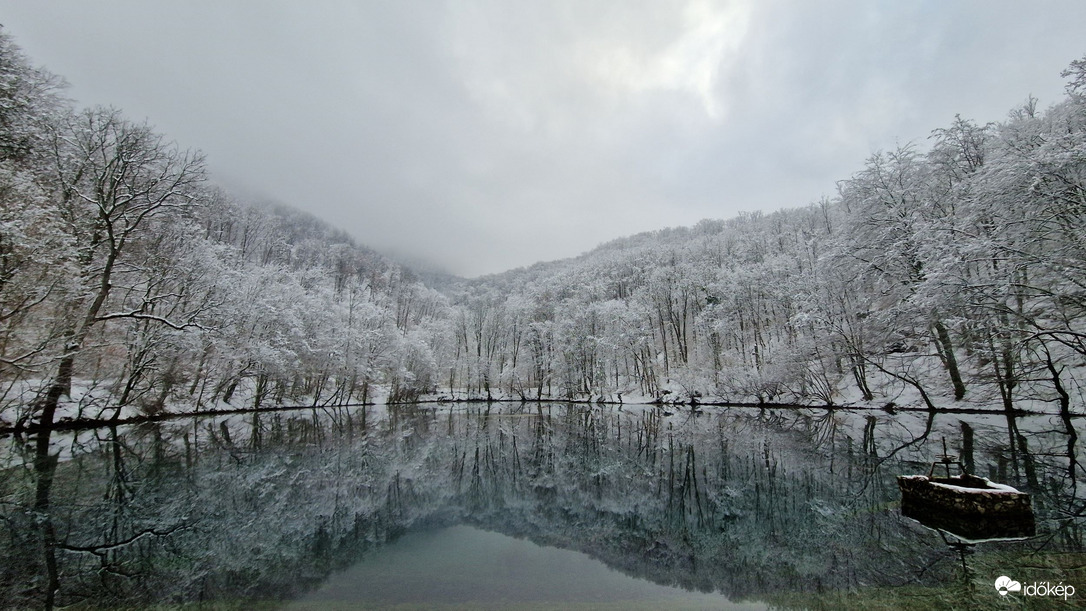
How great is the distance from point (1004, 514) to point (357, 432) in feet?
77.4

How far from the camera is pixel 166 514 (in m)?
7.90

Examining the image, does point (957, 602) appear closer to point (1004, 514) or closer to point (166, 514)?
point (1004, 514)

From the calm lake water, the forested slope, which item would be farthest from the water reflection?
the forested slope

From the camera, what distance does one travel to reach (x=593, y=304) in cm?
5456

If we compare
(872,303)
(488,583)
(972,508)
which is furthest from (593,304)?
(488,583)

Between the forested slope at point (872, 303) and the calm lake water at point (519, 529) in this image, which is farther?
the forested slope at point (872, 303)

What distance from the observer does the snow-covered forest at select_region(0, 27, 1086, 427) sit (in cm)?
1212

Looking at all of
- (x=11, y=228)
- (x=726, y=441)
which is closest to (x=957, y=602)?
(x=726, y=441)

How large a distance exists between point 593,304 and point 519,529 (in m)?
47.3

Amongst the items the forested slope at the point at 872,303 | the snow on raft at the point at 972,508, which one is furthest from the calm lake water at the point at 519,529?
the forested slope at the point at 872,303

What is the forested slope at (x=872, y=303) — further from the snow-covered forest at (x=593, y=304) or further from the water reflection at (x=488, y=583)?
the water reflection at (x=488, y=583)

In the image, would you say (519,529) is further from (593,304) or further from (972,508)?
(593,304)

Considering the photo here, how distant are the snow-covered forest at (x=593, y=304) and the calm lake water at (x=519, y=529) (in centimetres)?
453

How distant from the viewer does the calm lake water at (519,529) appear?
16.7ft
